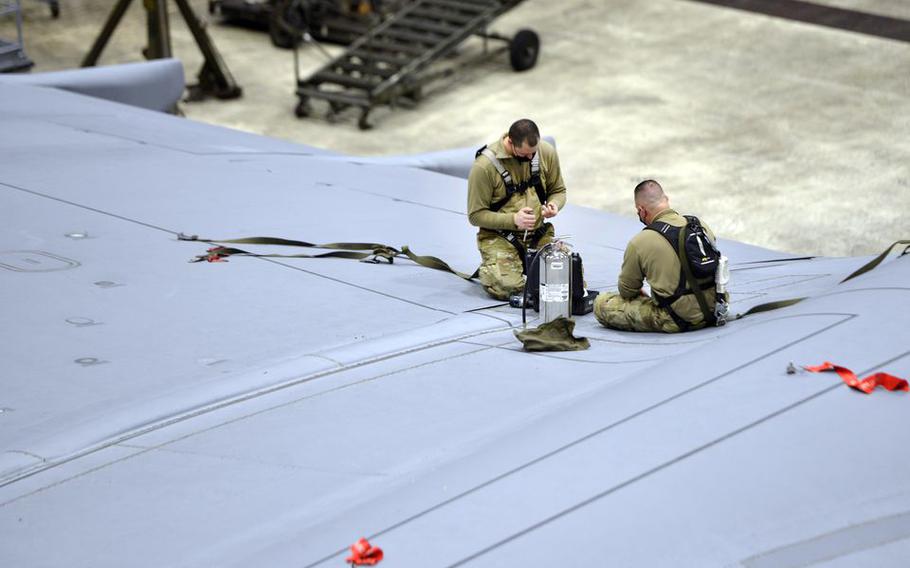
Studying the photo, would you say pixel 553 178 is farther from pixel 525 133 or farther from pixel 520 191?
pixel 525 133

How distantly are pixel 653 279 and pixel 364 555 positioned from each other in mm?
2700

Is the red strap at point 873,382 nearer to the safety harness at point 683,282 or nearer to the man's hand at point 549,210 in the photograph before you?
the safety harness at point 683,282

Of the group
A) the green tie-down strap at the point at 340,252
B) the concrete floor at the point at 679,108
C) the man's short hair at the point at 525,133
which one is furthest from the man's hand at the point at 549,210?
the concrete floor at the point at 679,108

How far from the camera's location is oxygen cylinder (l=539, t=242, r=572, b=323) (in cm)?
607

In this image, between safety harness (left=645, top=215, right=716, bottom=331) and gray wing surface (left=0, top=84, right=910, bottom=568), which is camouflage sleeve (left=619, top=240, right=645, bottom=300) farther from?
gray wing surface (left=0, top=84, right=910, bottom=568)

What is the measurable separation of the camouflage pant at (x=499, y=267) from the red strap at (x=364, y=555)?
327cm

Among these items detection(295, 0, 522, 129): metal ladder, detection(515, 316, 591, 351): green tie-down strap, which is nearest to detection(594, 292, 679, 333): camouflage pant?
detection(515, 316, 591, 351): green tie-down strap

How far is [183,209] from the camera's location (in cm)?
845

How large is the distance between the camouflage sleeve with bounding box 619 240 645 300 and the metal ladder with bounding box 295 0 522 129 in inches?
400

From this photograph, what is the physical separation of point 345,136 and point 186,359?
10.3m

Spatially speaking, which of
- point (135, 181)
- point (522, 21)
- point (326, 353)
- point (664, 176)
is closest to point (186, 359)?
point (326, 353)

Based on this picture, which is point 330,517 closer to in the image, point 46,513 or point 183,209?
point 46,513

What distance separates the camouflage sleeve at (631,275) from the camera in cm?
591

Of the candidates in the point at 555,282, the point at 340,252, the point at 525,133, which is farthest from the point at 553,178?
the point at 340,252
